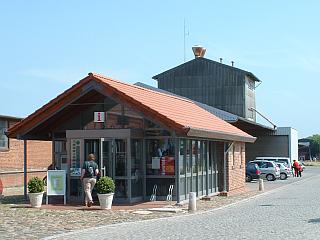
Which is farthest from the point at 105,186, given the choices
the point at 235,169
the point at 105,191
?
the point at 235,169

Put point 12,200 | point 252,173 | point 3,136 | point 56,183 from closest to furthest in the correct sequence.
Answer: point 56,183 < point 12,200 < point 3,136 < point 252,173

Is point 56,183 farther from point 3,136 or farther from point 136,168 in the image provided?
point 3,136

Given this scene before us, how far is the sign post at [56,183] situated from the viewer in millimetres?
20953

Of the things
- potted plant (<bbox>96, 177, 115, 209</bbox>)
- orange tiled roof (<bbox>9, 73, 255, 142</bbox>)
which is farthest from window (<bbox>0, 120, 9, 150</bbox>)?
potted plant (<bbox>96, 177, 115, 209</bbox>)

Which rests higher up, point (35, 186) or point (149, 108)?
point (149, 108)

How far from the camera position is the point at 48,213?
18422mm

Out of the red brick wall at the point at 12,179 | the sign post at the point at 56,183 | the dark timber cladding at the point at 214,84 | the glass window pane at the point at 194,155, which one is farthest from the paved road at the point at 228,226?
the dark timber cladding at the point at 214,84

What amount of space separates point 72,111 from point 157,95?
441 cm

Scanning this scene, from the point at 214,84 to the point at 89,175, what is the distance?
40.1m

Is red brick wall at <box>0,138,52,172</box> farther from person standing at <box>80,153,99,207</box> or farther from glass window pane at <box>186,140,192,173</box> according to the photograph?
person standing at <box>80,153,99,207</box>

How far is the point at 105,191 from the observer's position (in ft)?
63.3

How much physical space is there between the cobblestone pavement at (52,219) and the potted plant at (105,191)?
0.36 m

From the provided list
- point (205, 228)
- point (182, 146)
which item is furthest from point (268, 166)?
point (205, 228)

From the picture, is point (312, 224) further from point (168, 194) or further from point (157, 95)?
point (157, 95)
